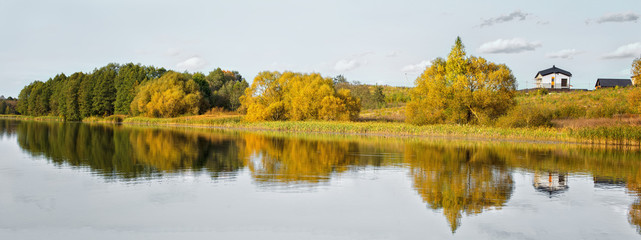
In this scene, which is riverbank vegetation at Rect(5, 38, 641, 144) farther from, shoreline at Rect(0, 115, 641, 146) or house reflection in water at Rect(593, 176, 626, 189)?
house reflection in water at Rect(593, 176, 626, 189)

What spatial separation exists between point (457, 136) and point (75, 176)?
3127 centimetres

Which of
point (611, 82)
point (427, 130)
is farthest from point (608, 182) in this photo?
point (611, 82)

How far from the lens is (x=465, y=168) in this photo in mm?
19406

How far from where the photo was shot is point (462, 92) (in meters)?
42.9

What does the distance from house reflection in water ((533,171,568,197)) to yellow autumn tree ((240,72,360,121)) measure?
121 ft

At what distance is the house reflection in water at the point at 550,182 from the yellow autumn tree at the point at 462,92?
24.2 meters

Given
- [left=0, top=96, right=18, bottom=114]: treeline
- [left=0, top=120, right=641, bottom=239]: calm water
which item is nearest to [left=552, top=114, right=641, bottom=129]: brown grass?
[left=0, top=120, right=641, bottom=239]: calm water

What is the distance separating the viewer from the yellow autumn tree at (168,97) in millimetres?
74062

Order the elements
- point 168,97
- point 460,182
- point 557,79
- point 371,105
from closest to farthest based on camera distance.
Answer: point 460,182
point 168,97
point 557,79
point 371,105

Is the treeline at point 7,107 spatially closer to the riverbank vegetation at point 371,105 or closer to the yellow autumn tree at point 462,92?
the riverbank vegetation at point 371,105

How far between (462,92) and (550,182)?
27413 millimetres

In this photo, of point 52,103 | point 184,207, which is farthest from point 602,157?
point 52,103

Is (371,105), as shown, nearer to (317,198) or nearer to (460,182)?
(460,182)

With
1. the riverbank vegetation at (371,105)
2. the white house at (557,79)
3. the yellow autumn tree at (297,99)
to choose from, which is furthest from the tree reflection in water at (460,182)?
the white house at (557,79)
